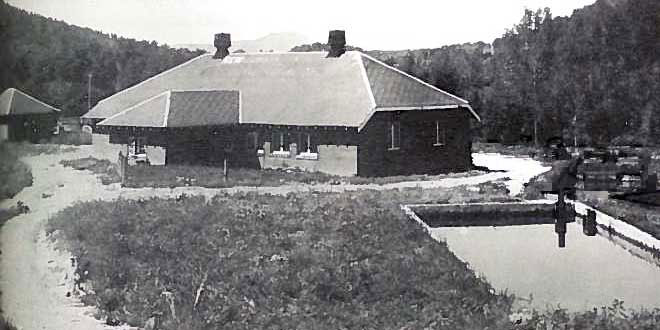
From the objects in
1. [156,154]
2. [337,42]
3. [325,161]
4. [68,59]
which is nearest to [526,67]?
[337,42]

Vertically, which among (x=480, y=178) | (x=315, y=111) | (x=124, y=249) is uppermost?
(x=315, y=111)

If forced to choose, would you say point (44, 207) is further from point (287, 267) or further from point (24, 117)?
point (287, 267)

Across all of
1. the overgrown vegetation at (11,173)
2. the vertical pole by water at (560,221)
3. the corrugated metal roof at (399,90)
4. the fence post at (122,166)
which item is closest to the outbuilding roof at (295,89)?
the corrugated metal roof at (399,90)

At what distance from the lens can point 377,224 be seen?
2.79 metres

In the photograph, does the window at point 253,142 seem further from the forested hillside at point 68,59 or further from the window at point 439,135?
the window at point 439,135

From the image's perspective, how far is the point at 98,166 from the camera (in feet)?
9.45

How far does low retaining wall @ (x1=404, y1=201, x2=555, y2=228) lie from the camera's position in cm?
287

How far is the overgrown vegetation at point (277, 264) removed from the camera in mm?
2611

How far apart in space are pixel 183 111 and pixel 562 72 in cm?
132

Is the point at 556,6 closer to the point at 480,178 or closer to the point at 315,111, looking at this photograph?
the point at 480,178

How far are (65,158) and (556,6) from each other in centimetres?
179

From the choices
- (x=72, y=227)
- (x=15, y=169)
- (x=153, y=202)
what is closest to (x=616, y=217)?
(x=153, y=202)

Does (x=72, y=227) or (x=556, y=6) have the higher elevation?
(x=556, y=6)

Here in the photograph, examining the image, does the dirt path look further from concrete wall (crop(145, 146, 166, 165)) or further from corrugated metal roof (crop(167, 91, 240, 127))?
corrugated metal roof (crop(167, 91, 240, 127))
